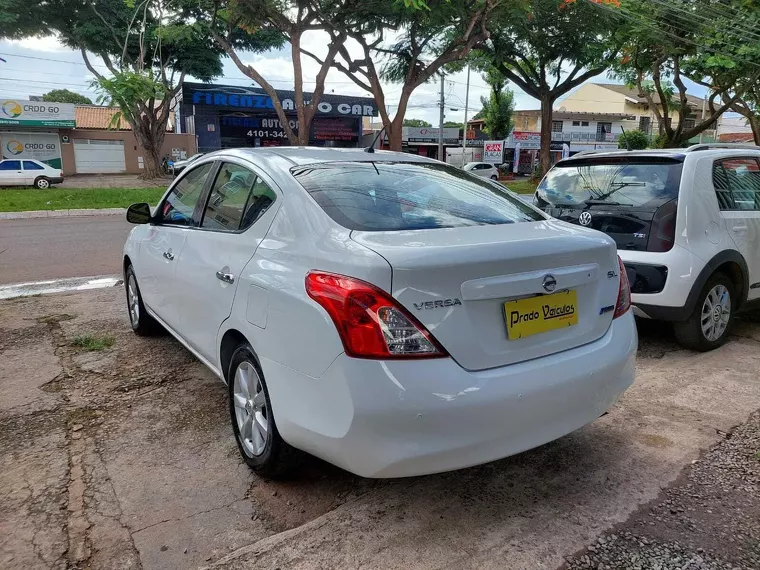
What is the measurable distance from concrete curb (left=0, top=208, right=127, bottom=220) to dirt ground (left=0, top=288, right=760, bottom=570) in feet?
40.8

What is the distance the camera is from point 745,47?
1471 cm

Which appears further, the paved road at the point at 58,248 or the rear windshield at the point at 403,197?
the paved road at the point at 58,248

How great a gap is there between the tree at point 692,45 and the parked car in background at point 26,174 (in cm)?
2293

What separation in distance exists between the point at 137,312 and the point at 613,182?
3.90 meters

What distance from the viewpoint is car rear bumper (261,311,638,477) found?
2.02 meters

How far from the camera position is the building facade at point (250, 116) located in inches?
1362

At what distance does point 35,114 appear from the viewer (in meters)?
33.8

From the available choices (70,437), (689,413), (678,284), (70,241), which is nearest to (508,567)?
(689,413)

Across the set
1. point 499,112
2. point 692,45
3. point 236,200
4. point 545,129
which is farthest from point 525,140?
point 236,200

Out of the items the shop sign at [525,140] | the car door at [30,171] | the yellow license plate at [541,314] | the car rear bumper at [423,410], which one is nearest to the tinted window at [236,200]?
the car rear bumper at [423,410]

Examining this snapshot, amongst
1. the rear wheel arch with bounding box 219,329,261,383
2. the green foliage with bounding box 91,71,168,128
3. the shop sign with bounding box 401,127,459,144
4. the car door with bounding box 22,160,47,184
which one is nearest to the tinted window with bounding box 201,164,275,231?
the rear wheel arch with bounding box 219,329,261,383

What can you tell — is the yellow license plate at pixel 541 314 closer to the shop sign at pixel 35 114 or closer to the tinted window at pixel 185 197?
the tinted window at pixel 185 197

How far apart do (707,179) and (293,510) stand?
379cm

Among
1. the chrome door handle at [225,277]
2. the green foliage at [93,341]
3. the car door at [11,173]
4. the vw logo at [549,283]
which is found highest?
the car door at [11,173]
